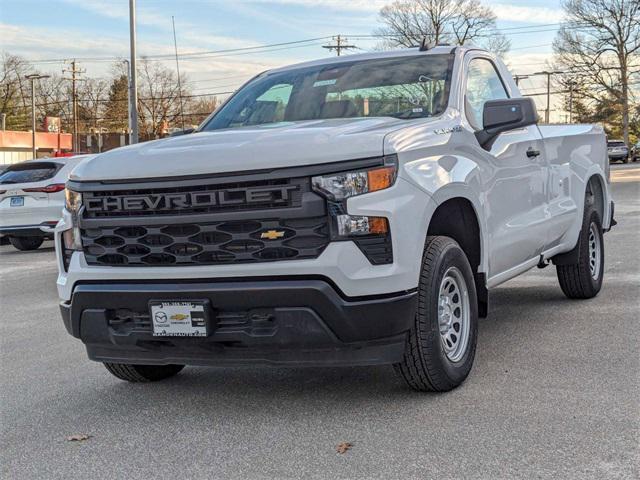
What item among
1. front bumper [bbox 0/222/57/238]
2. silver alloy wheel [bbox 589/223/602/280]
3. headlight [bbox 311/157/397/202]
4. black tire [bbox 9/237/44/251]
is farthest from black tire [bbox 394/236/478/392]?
black tire [bbox 9/237/44/251]

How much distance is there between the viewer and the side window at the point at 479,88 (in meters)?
5.53

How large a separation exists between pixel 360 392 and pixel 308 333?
33.0 inches

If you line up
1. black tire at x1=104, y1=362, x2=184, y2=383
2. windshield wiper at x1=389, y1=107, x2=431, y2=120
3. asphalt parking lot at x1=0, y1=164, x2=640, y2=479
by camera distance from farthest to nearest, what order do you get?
windshield wiper at x1=389, y1=107, x2=431, y2=120 → black tire at x1=104, y1=362, x2=184, y2=383 → asphalt parking lot at x1=0, y1=164, x2=640, y2=479

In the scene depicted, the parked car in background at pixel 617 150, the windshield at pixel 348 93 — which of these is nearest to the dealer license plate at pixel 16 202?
the windshield at pixel 348 93

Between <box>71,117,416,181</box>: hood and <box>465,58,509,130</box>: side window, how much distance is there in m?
1.07

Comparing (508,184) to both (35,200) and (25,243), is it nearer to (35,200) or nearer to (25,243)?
(35,200)

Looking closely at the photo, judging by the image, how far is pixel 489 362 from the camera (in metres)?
5.31

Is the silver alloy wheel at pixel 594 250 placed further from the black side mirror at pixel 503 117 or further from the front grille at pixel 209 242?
the front grille at pixel 209 242

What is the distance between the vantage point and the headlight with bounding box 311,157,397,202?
13.2 feet

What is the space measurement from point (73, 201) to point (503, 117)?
261 cm

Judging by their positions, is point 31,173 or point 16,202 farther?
point 31,173

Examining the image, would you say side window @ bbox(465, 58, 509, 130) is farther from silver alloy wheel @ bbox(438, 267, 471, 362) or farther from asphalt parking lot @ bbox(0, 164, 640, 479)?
asphalt parking lot @ bbox(0, 164, 640, 479)

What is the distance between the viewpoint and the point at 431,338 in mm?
4340

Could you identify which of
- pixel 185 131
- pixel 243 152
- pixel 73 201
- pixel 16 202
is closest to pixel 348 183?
pixel 243 152
